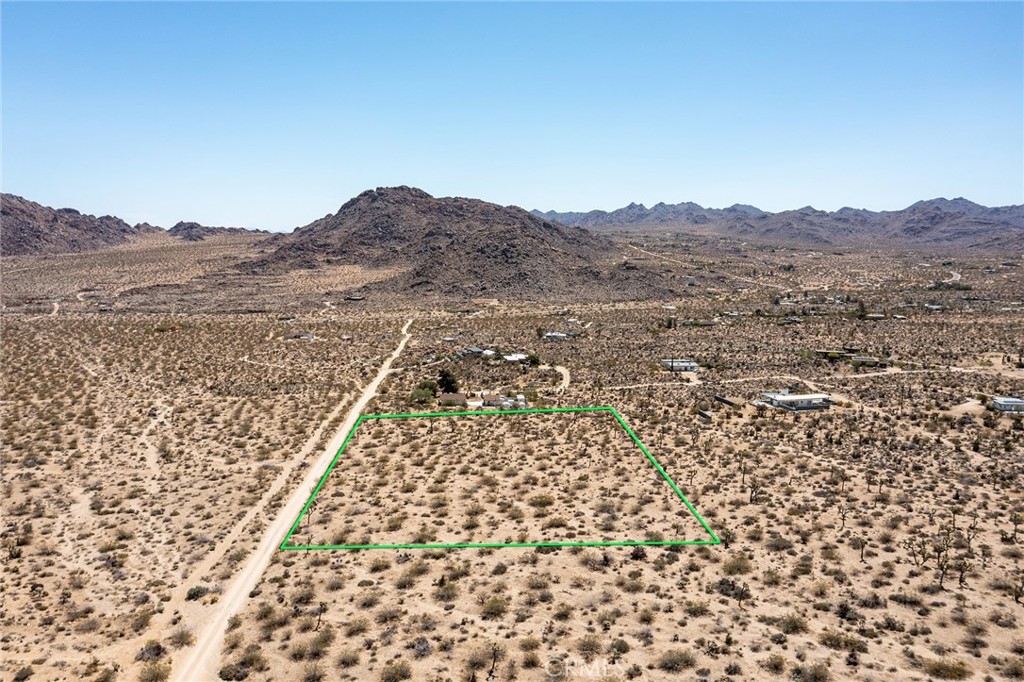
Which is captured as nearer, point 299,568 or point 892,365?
point 299,568

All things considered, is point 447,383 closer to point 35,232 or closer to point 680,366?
point 680,366

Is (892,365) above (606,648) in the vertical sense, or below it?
above

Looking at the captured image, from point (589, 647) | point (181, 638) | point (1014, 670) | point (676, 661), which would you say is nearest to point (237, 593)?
point (181, 638)

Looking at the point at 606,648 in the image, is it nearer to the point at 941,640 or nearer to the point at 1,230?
the point at 941,640

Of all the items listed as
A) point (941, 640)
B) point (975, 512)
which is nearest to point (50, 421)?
point (941, 640)

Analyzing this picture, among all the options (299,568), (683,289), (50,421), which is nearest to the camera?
(299,568)

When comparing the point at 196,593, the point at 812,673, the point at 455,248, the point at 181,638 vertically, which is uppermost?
the point at 455,248

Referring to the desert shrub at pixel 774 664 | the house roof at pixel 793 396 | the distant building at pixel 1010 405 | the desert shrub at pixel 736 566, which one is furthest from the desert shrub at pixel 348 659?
the distant building at pixel 1010 405
